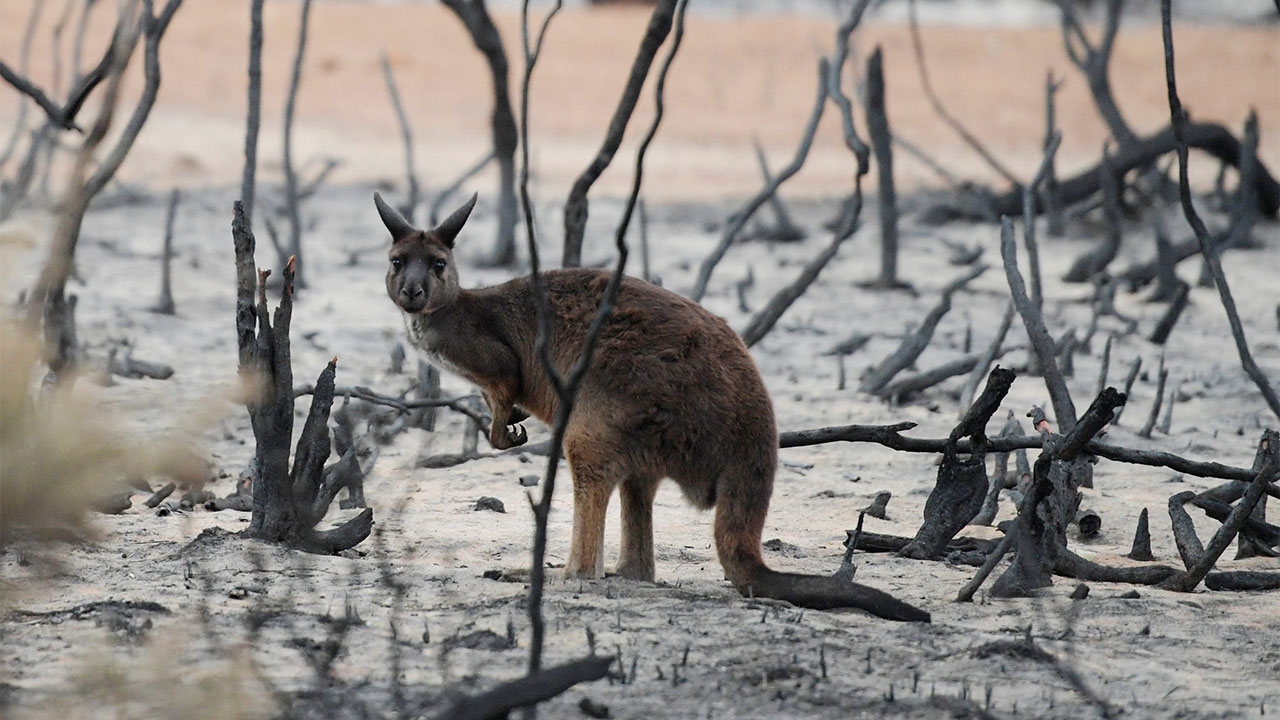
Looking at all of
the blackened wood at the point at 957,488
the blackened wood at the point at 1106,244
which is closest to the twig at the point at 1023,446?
the blackened wood at the point at 957,488

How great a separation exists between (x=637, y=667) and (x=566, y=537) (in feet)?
5.69

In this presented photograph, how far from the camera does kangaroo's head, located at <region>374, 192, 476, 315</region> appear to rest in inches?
195

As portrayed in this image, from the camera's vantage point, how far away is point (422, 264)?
504 centimetres

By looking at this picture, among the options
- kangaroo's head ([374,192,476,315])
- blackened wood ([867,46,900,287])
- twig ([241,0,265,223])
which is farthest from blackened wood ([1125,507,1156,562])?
blackened wood ([867,46,900,287])

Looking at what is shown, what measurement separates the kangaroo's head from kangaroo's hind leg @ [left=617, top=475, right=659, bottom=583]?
95 centimetres

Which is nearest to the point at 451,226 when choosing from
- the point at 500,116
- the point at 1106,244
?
the point at 500,116

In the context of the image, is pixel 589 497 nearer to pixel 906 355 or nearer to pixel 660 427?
pixel 660 427

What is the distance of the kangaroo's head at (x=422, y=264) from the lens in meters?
4.95

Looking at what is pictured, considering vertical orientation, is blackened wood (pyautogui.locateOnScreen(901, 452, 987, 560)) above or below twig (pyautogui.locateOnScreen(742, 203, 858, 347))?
below

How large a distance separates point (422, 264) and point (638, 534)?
1.21m

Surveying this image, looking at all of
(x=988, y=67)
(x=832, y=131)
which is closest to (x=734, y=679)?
(x=832, y=131)

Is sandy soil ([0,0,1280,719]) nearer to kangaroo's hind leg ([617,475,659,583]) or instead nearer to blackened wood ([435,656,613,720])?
kangaroo's hind leg ([617,475,659,583])

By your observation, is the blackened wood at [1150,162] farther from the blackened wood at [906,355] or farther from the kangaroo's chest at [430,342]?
the kangaroo's chest at [430,342]

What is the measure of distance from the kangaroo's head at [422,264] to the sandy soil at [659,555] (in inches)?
27.6
